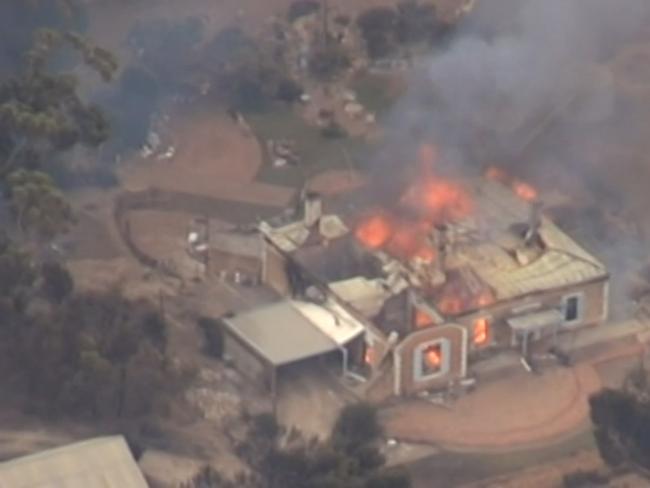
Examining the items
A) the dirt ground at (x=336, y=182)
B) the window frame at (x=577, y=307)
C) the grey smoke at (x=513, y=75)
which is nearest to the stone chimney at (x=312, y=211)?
the dirt ground at (x=336, y=182)

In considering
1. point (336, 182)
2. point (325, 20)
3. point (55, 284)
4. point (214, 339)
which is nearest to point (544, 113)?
point (336, 182)

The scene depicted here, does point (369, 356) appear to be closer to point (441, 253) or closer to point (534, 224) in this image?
point (441, 253)

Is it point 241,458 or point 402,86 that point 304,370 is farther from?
point 402,86

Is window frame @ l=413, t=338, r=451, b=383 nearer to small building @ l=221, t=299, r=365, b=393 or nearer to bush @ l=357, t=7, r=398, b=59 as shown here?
small building @ l=221, t=299, r=365, b=393

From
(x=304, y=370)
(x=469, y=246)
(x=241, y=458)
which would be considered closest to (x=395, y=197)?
(x=469, y=246)

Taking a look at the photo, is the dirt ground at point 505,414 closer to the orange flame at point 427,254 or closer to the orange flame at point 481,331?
the orange flame at point 481,331

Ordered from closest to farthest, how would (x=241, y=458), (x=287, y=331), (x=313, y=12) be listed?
1. (x=241, y=458)
2. (x=287, y=331)
3. (x=313, y=12)
